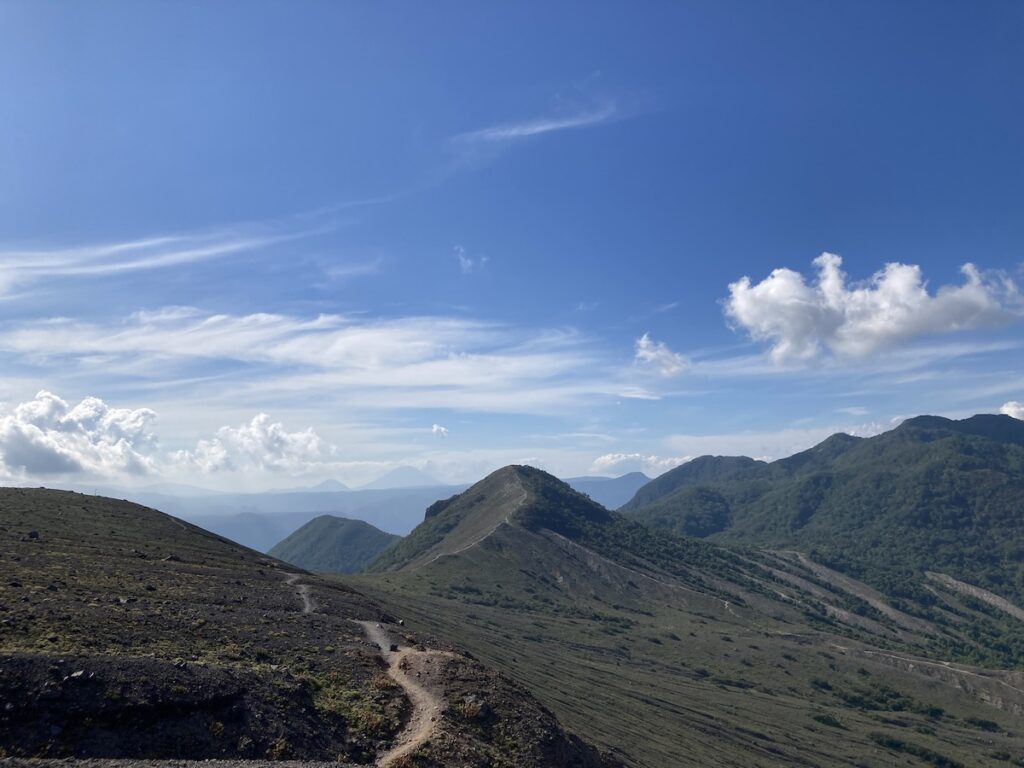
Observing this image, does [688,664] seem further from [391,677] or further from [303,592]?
[391,677]

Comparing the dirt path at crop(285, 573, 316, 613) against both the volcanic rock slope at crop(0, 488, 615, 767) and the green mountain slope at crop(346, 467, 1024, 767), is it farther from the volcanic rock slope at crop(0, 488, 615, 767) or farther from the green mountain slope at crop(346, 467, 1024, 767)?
the green mountain slope at crop(346, 467, 1024, 767)

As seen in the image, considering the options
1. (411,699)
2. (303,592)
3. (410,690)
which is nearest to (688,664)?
(303,592)

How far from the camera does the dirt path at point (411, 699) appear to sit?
26.1m

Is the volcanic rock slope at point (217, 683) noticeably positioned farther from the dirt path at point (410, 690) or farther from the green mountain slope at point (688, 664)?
the green mountain slope at point (688, 664)

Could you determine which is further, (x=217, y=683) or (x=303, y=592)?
(x=303, y=592)

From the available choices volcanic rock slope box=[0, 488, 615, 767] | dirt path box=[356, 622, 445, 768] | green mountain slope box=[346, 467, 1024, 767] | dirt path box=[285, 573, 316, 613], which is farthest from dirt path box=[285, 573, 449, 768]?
green mountain slope box=[346, 467, 1024, 767]

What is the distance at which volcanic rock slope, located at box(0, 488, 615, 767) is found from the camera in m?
23.1

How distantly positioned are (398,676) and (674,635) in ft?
368

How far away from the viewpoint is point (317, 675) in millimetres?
31047

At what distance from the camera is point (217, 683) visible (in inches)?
1037

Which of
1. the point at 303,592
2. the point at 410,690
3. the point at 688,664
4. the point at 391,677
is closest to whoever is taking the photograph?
the point at 410,690

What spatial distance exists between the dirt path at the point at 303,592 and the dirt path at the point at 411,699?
23.0 ft

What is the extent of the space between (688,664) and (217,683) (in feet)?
342

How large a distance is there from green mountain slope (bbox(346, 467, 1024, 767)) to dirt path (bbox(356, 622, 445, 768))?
1851 centimetres
